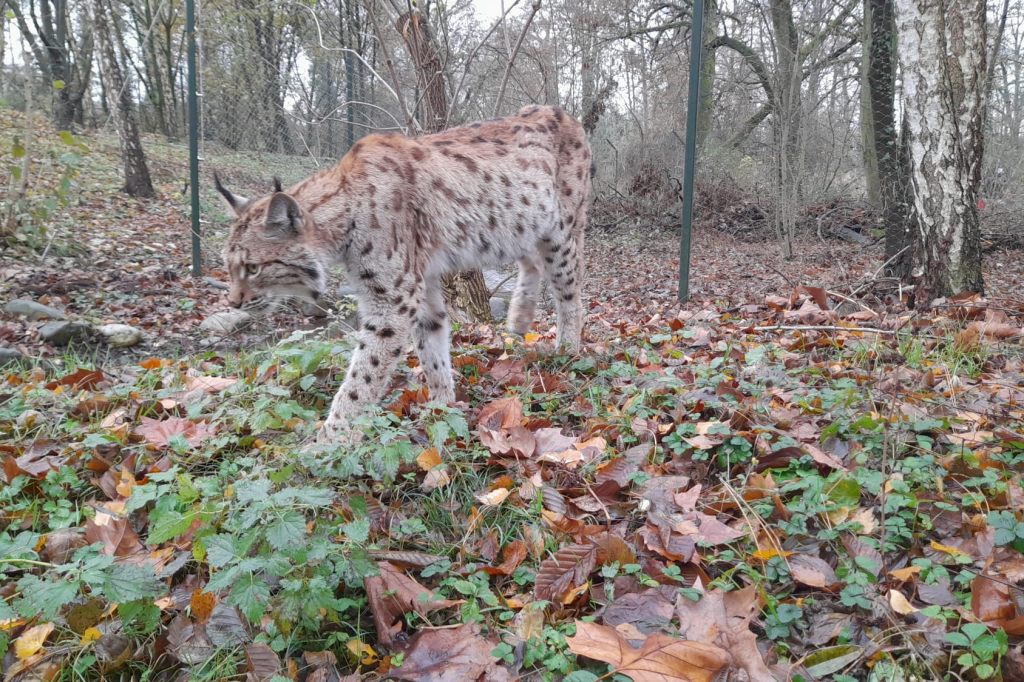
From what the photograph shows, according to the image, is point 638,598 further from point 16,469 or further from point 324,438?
point 16,469

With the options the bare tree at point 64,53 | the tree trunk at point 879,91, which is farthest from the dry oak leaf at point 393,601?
the bare tree at point 64,53

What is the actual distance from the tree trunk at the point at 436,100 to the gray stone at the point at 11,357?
3526 mm

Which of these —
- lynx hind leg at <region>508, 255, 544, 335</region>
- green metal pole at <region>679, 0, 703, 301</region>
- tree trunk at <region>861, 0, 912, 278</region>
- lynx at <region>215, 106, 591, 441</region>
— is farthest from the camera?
tree trunk at <region>861, 0, 912, 278</region>

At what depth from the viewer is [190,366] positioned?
16.7 ft

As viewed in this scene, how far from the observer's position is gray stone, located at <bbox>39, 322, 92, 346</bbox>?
6.01 metres

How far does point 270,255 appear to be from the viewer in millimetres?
4090

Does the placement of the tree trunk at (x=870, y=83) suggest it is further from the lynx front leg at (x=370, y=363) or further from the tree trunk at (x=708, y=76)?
the lynx front leg at (x=370, y=363)

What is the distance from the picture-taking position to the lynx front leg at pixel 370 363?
12.3 feet

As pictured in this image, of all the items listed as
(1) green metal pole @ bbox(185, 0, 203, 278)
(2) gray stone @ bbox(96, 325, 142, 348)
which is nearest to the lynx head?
(2) gray stone @ bbox(96, 325, 142, 348)

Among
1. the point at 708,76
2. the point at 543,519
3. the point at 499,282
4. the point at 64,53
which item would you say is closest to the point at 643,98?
the point at 708,76

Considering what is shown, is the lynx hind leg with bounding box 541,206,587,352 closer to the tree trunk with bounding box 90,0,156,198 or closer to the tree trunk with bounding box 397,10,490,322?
the tree trunk with bounding box 397,10,490,322

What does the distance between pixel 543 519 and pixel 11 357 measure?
15.8ft

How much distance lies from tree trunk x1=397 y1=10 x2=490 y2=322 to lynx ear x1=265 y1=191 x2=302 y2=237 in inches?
110

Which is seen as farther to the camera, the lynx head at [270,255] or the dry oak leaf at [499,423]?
the lynx head at [270,255]
